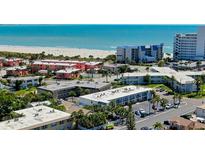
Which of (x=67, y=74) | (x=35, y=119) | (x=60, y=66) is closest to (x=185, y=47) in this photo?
(x=60, y=66)

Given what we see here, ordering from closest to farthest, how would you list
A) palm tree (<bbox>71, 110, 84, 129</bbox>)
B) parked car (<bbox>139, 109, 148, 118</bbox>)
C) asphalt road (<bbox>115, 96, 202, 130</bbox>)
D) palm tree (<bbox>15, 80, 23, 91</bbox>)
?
palm tree (<bbox>71, 110, 84, 129</bbox>) → asphalt road (<bbox>115, 96, 202, 130</bbox>) → parked car (<bbox>139, 109, 148, 118</bbox>) → palm tree (<bbox>15, 80, 23, 91</bbox>)

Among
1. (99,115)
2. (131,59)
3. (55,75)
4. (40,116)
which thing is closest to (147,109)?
(99,115)

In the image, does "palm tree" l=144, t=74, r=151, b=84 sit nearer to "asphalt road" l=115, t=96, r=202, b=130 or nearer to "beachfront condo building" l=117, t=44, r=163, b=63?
"asphalt road" l=115, t=96, r=202, b=130

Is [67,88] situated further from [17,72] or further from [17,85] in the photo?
[17,72]

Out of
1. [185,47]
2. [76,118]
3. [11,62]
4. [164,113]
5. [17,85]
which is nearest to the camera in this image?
[76,118]

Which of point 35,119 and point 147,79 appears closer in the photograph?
point 35,119

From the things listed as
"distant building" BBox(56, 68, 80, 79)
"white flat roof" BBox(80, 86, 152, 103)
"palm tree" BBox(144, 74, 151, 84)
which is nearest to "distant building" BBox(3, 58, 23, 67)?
"distant building" BBox(56, 68, 80, 79)

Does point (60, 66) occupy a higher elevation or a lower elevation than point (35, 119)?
lower
